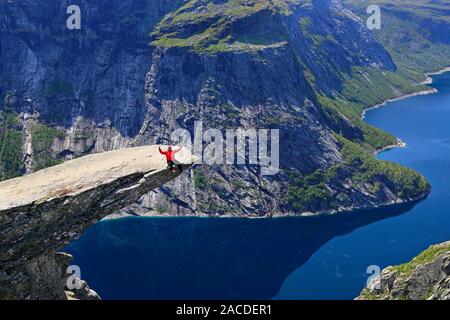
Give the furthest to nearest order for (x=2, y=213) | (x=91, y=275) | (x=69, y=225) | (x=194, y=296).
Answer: (x=91, y=275), (x=194, y=296), (x=69, y=225), (x=2, y=213)

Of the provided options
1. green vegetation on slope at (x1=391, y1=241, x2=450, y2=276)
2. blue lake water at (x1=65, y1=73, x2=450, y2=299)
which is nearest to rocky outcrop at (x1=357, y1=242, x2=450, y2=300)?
green vegetation on slope at (x1=391, y1=241, x2=450, y2=276)

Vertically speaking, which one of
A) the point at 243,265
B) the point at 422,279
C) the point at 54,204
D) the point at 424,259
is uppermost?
the point at 54,204

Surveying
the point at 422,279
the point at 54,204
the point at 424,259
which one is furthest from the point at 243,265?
the point at 54,204

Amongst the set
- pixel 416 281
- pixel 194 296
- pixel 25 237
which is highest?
pixel 25 237

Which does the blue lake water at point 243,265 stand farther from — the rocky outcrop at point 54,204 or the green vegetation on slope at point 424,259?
the rocky outcrop at point 54,204

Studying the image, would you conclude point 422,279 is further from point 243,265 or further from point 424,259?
point 243,265
